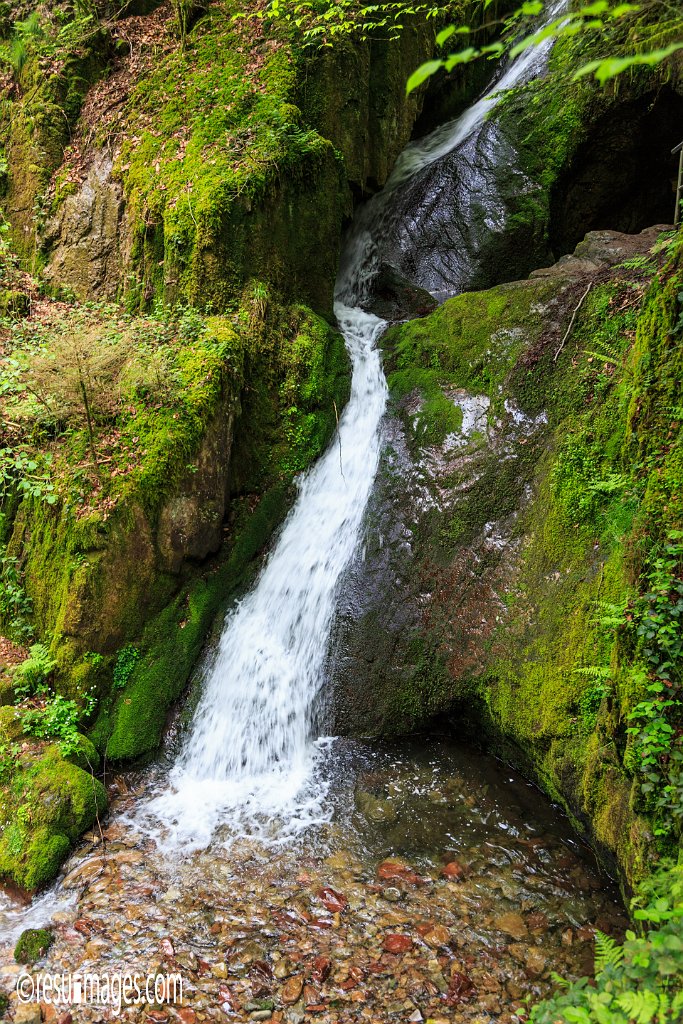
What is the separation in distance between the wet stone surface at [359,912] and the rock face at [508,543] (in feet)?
1.68

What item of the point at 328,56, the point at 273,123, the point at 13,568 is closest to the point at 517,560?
the point at 13,568

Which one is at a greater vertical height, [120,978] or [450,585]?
[450,585]

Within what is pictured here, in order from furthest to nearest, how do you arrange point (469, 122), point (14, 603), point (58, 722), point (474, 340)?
point (469, 122), point (474, 340), point (14, 603), point (58, 722)

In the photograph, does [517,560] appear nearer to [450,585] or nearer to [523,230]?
[450,585]

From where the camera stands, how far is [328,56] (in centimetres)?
795

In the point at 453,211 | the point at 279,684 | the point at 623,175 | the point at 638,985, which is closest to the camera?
the point at 638,985

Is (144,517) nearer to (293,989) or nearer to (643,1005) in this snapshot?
(293,989)

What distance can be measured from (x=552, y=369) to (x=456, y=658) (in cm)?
300

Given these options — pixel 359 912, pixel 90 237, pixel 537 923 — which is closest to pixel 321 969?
pixel 359 912

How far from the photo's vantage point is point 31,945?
3.58 metres

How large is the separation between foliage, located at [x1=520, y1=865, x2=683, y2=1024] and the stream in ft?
3.23

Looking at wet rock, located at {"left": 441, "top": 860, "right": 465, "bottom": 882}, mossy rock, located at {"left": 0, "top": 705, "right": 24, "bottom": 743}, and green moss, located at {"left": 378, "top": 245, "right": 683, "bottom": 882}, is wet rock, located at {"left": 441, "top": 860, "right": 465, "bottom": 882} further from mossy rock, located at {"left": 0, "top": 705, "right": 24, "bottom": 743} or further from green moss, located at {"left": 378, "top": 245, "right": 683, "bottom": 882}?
mossy rock, located at {"left": 0, "top": 705, "right": 24, "bottom": 743}

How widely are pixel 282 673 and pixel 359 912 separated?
219 cm

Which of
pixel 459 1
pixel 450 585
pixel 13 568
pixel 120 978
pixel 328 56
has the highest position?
pixel 459 1
